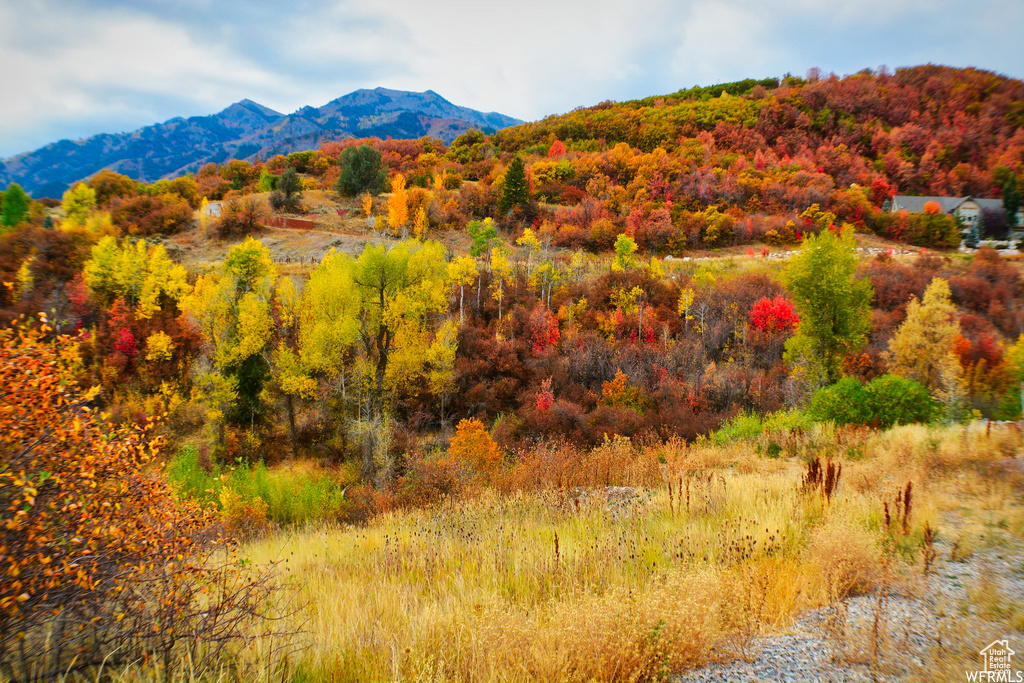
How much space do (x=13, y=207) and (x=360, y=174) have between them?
3311cm

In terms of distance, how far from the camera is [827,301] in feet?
65.5

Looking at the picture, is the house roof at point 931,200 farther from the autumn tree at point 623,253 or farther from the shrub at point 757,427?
the shrub at point 757,427

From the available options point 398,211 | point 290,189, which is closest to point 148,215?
point 290,189

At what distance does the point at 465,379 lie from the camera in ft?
83.5

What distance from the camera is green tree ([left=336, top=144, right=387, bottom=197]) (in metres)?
57.6

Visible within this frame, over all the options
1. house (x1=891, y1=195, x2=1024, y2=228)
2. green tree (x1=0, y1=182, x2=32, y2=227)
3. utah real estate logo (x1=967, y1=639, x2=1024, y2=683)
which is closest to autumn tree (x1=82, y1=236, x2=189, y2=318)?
green tree (x1=0, y1=182, x2=32, y2=227)

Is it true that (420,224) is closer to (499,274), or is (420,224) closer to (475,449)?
(499,274)

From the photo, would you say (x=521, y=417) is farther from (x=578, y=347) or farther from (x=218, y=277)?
(x=218, y=277)

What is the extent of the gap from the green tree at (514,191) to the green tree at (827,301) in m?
38.7

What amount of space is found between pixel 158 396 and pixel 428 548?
81.6 feet

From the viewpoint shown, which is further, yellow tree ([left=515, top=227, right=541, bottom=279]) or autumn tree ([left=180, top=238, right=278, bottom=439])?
yellow tree ([left=515, top=227, right=541, bottom=279])

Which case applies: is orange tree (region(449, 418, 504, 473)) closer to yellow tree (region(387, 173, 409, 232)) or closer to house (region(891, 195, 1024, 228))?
yellow tree (region(387, 173, 409, 232))

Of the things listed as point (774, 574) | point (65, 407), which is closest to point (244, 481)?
point (65, 407)

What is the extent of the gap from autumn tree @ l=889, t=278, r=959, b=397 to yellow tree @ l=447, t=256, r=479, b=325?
82.9 ft
